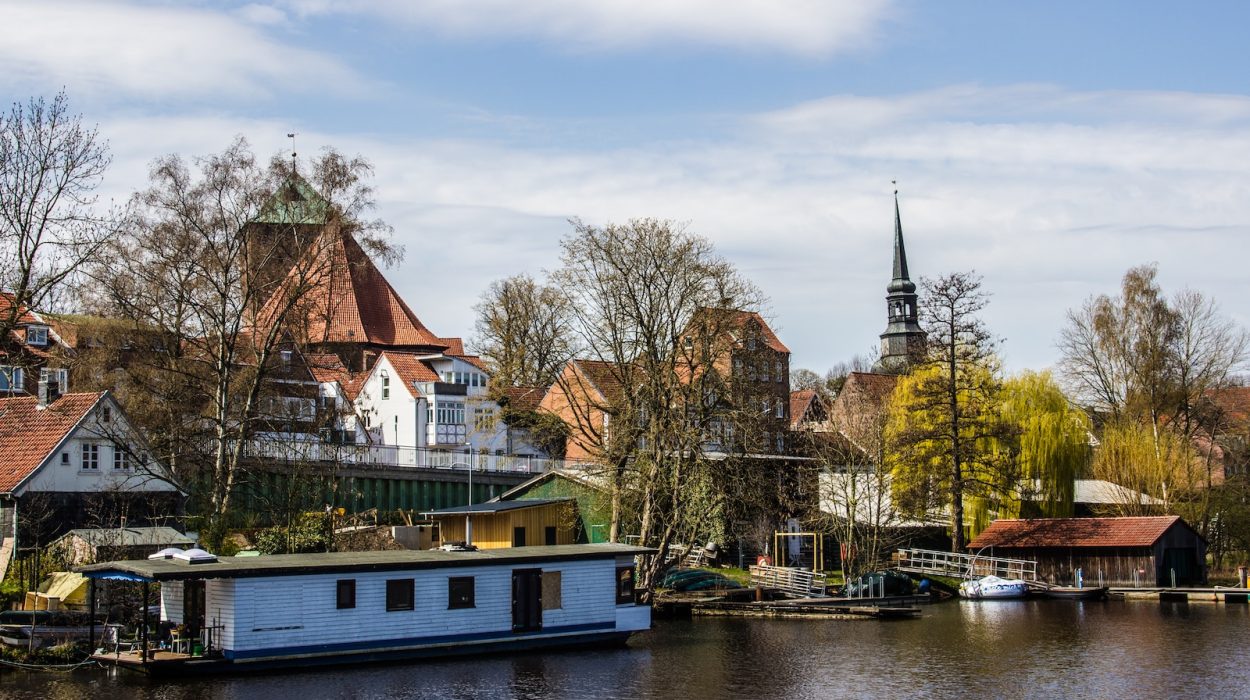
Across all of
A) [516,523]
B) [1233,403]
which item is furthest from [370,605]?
[1233,403]

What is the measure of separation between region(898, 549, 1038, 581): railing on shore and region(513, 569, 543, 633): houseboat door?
89.1 ft

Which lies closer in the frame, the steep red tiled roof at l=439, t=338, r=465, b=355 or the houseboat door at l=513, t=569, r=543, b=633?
the houseboat door at l=513, t=569, r=543, b=633

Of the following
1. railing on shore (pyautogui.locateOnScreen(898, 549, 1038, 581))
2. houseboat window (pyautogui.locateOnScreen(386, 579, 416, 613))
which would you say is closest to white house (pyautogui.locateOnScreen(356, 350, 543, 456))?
railing on shore (pyautogui.locateOnScreen(898, 549, 1038, 581))

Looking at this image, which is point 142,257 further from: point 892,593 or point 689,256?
point 892,593

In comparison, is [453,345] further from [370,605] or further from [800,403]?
[370,605]

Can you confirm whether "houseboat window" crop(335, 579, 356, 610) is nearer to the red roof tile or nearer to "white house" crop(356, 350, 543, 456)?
"white house" crop(356, 350, 543, 456)

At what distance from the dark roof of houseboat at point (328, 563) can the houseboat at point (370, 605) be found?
34 mm

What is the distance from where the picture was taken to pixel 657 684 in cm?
3103

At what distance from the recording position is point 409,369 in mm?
83000

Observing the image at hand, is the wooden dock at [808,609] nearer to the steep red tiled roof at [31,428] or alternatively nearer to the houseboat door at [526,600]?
the houseboat door at [526,600]

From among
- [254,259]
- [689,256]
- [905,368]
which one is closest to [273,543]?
→ [254,259]

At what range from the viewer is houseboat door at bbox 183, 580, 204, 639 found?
34062 millimetres

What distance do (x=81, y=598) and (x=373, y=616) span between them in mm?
9564

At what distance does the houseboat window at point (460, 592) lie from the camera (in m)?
35.8
